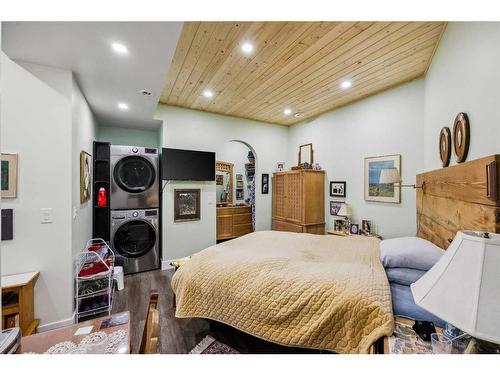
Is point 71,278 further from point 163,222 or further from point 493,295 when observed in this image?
point 493,295

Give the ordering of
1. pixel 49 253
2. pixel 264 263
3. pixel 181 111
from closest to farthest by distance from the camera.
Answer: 1. pixel 264 263
2. pixel 49 253
3. pixel 181 111

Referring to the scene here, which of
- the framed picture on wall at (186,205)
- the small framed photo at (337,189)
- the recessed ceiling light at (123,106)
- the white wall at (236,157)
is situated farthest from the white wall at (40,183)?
the white wall at (236,157)

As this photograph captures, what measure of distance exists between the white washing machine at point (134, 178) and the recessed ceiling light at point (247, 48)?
2.24m

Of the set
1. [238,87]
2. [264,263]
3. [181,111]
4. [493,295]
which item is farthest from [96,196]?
[493,295]

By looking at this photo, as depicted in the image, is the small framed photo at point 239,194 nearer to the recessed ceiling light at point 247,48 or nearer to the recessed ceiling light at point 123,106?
the recessed ceiling light at point 123,106

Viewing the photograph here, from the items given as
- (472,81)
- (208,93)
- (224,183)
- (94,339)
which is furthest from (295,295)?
(224,183)

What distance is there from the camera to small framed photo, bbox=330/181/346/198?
4129mm

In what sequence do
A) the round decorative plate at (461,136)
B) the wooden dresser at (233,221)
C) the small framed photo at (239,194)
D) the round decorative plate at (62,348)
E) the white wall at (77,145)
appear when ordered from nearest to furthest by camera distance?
1. the round decorative plate at (62,348)
2. the round decorative plate at (461,136)
3. the white wall at (77,145)
4. the wooden dresser at (233,221)
5. the small framed photo at (239,194)

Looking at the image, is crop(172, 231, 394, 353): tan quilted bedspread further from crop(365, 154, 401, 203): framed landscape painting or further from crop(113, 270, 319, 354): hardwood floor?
crop(365, 154, 401, 203): framed landscape painting

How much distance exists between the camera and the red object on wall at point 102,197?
134 inches

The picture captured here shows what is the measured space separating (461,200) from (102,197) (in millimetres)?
4130

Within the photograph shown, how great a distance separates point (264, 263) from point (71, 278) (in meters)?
1.89

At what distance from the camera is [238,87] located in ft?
10.9

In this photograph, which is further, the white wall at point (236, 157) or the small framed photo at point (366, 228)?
the white wall at point (236, 157)
